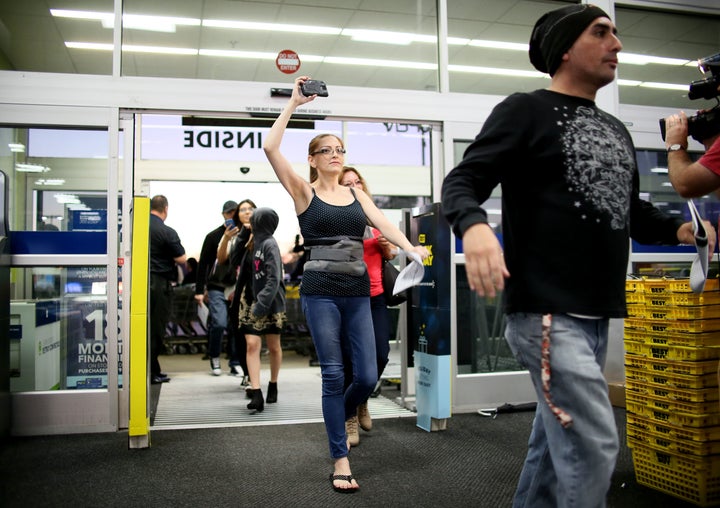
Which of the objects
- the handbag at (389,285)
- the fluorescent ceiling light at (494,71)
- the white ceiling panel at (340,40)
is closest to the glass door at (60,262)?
the white ceiling panel at (340,40)

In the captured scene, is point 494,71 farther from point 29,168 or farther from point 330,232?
point 29,168

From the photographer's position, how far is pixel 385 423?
4.38 m

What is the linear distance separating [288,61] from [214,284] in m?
2.75

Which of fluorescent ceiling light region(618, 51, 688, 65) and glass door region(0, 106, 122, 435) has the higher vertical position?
fluorescent ceiling light region(618, 51, 688, 65)

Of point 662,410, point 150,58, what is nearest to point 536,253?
point 662,410

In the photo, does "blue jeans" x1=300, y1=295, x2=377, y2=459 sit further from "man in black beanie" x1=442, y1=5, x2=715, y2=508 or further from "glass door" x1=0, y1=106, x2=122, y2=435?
"glass door" x1=0, y1=106, x2=122, y2=435

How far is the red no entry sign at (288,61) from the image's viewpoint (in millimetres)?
4648

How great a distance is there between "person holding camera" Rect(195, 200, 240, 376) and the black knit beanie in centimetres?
470

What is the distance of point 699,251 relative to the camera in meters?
1.74

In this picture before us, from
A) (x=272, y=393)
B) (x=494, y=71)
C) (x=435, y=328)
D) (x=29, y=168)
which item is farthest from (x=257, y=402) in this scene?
(x=494, y=71)

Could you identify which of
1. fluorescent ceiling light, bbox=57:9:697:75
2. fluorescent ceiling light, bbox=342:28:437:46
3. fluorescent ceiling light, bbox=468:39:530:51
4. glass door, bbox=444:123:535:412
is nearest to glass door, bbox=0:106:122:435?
fluorescent ceiling light, bbox=57:9:697:75

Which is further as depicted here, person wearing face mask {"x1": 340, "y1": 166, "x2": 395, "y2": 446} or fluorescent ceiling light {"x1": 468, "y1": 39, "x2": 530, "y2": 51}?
fluorescent ceiling light {"x1": 468, "y1": 39, "x2": 530, "y2": 51}

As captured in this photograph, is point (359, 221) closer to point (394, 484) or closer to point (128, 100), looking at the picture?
point (394, 484)

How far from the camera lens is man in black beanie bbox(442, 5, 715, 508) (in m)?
1.43
